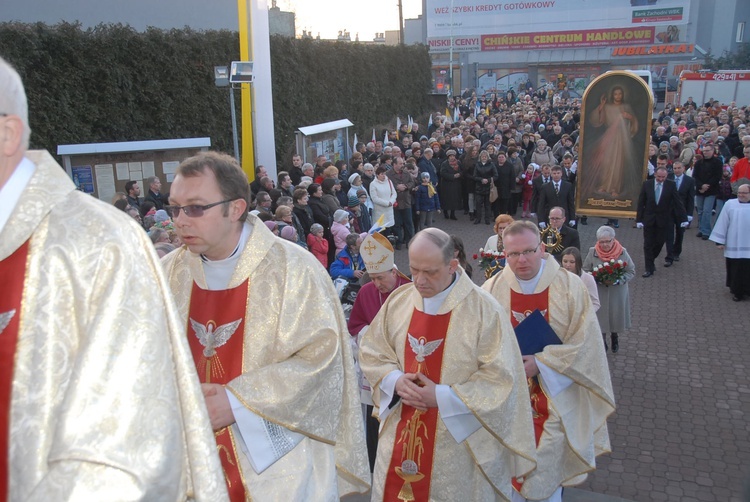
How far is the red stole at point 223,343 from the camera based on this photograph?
2.60 m

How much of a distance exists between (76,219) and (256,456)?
55.2 inches

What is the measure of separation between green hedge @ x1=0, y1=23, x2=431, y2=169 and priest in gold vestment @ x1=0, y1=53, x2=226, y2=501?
11536 millimetres

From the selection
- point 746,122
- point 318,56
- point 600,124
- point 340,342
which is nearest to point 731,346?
point 600,124

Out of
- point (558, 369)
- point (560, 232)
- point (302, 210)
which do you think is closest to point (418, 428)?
point (558, 369)

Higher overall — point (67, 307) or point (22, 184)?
point (22, 184)

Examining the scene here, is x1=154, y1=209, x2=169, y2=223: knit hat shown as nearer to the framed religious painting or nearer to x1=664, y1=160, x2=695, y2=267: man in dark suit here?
x1=664, y1=160, x2=695, y2=267: man in dark suit

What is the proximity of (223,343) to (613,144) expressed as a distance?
12.4 m

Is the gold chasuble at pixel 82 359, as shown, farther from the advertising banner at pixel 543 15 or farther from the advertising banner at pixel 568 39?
the advertising banner at pixel 568 39

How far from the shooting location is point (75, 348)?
129 cm

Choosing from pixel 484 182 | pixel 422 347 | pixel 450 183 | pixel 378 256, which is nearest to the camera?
pixel 422 347

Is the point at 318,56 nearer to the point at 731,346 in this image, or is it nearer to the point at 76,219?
the point at 731,346

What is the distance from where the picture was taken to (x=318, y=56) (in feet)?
69.0

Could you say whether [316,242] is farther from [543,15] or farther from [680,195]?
Result: [543,15]

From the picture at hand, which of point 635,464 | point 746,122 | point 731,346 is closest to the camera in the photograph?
point 635,464
